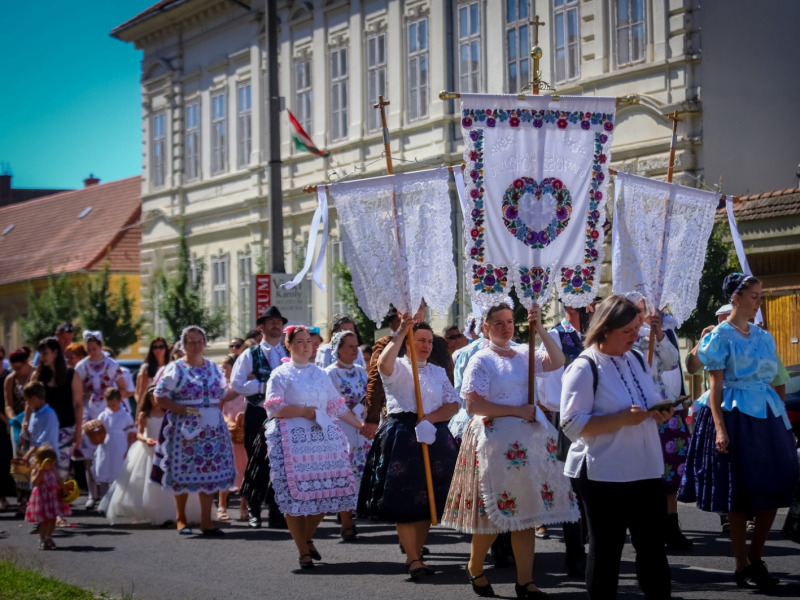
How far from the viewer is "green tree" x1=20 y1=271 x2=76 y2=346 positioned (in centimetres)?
3841

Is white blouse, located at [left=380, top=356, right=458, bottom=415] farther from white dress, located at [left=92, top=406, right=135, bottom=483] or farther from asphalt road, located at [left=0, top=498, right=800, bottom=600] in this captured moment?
white dress, located at [left=92, top=406, right=135, bottom=483]

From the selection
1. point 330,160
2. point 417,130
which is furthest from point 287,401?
point 330,160

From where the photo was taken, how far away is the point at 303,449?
407 inches

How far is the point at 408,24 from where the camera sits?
91.1 feet

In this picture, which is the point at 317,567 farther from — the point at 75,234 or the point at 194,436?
the point at 75,234

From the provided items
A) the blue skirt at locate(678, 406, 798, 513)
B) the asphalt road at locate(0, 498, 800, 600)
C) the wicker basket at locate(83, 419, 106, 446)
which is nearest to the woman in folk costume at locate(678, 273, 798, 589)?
the blue skirt at locate(678, 406, 798, 513)

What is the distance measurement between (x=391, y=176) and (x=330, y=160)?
20.4 meters

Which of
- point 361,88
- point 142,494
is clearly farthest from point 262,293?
point 361,88

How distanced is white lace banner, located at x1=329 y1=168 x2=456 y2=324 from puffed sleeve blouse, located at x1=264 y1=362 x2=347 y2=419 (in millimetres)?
1136

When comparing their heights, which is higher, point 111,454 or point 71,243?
point 71,243

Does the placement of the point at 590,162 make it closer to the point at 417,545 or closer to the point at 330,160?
the point at 417,545

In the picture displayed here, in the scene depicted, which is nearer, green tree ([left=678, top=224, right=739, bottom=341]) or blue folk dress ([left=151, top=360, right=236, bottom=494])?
blue folk dress ([left=151, top=360, right=236, bottom=494])

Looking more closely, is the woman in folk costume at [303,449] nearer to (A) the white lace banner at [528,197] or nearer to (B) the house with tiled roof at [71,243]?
(A) the white lace banner at [528,197]

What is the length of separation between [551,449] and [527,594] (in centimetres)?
92
